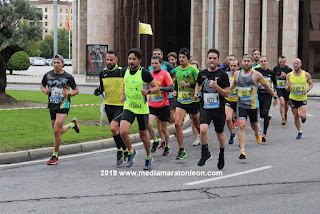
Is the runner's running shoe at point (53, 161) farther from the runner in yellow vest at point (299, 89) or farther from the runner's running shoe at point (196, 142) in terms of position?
the runner in yellow vest at point (299, 89)

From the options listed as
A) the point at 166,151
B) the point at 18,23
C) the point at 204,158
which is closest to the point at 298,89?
the point at 166,151

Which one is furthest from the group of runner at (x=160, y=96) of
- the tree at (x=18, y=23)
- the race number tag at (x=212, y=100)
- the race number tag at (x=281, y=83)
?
the tree at (x=18, y=23)

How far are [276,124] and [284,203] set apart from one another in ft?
29.3

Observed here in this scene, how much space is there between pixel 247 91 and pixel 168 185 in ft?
10.3

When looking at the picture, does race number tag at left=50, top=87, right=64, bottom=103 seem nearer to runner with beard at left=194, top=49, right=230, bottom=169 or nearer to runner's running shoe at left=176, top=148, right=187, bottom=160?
runner's running shoe at left=176, top=148, right=187, bottom=160

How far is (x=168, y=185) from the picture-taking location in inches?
298

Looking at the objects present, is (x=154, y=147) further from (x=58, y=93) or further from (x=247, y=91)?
(x=58, y=93)

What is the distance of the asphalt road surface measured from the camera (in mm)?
6395

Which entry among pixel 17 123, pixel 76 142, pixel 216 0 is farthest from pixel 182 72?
pixel 216 0

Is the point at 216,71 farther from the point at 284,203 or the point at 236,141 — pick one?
the point at 236,141

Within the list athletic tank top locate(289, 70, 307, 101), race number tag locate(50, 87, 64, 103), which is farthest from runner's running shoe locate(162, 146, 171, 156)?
athletic tank top locate(289, 70, 307, 101)

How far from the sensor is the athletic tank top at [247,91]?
9922mm

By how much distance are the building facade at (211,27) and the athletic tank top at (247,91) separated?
620 inches

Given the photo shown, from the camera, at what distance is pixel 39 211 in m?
6.20
